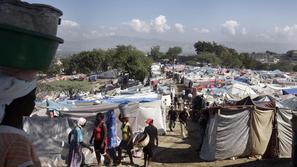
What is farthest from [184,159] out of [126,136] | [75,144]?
[75,144]

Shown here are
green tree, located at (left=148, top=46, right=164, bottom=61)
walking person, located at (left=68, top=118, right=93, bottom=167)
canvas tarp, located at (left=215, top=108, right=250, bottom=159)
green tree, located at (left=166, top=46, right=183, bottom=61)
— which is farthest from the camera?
green tree, located at (left=166, top=46, right=183, bottom=61)

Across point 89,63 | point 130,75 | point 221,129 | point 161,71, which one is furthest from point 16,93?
point 89,63

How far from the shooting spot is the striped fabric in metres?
1.75

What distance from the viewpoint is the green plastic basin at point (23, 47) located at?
180 centimetres

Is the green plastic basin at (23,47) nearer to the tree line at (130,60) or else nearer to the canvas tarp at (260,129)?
the canvas tarp at (260,129)

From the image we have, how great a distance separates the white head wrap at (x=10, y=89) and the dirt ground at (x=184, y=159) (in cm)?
979

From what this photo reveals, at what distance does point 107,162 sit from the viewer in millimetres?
11094

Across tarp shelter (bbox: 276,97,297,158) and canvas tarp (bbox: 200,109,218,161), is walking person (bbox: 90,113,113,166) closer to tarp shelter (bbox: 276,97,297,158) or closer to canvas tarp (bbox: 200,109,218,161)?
canvas tarp (bbox: 200,109,218,161)

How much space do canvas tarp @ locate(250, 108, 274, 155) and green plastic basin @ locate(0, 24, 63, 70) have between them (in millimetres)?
10422

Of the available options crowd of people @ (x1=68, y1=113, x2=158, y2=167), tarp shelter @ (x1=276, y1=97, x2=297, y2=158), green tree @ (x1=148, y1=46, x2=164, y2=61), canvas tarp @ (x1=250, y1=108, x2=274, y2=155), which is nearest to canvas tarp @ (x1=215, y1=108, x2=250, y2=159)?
canvas tarp @ (x1=250, y1=108, x2=274, y2=155)

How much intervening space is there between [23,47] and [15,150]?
1.48 ft

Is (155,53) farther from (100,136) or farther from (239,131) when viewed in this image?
(100,136)

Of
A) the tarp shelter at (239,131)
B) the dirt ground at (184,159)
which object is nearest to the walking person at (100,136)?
the dirt ground at (184,159)

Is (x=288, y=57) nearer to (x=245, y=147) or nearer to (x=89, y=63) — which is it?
(x=89, y=63)
